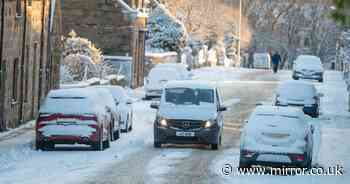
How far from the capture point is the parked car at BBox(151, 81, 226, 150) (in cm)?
2861

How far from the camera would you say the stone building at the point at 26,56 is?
3362 cm

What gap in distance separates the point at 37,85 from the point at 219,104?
12.8 metres

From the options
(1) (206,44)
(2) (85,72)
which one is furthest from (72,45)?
(1) (206,44)

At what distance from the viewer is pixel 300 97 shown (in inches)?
1674

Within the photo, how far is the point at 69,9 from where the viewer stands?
60438 millimetres

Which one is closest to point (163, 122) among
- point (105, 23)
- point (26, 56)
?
point (26, 56)

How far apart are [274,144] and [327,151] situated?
251 inches

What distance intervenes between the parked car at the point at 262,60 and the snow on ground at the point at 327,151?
1729 inches

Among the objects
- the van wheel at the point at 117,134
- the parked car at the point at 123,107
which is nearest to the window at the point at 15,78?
the parked car at the point at 123,107

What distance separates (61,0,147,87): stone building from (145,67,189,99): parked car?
797 centimetres

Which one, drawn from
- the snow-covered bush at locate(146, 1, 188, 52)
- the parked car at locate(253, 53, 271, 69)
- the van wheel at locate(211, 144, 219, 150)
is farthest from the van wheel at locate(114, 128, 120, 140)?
the parked car at locate(253, 53, 271, 69)

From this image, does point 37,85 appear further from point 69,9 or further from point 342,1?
point 342,1

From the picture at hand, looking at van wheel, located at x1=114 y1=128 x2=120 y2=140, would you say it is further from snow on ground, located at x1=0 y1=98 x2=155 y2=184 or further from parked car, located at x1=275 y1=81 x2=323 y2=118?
parked car, located at x1=275 y1=81 x2=323 y2=118

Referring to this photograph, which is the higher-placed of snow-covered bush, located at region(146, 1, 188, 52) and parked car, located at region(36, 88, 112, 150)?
snow-covered bush, located at region(146, 1, 188, 52)
